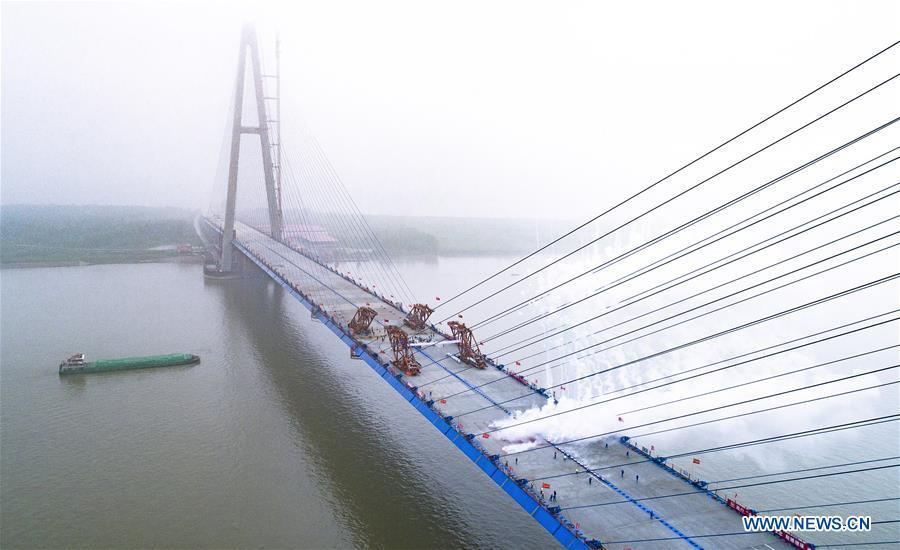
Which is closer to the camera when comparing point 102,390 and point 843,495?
point 843,495

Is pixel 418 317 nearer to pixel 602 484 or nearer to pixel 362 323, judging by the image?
pixel 362 323

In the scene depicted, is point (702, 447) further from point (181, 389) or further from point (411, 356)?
point (181, 389)

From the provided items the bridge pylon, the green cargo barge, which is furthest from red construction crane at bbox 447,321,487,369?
the bridge pylon

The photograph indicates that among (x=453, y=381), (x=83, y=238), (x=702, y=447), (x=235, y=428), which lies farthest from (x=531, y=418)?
(x=83, y=238)

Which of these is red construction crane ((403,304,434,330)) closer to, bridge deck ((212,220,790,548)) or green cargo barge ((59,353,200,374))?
bridge deck ((212,220,790,548))

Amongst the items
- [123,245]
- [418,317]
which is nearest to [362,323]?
[418,317]

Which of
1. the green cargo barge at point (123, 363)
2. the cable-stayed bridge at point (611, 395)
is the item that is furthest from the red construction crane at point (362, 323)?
the green cargo barge at point (123, 363)
